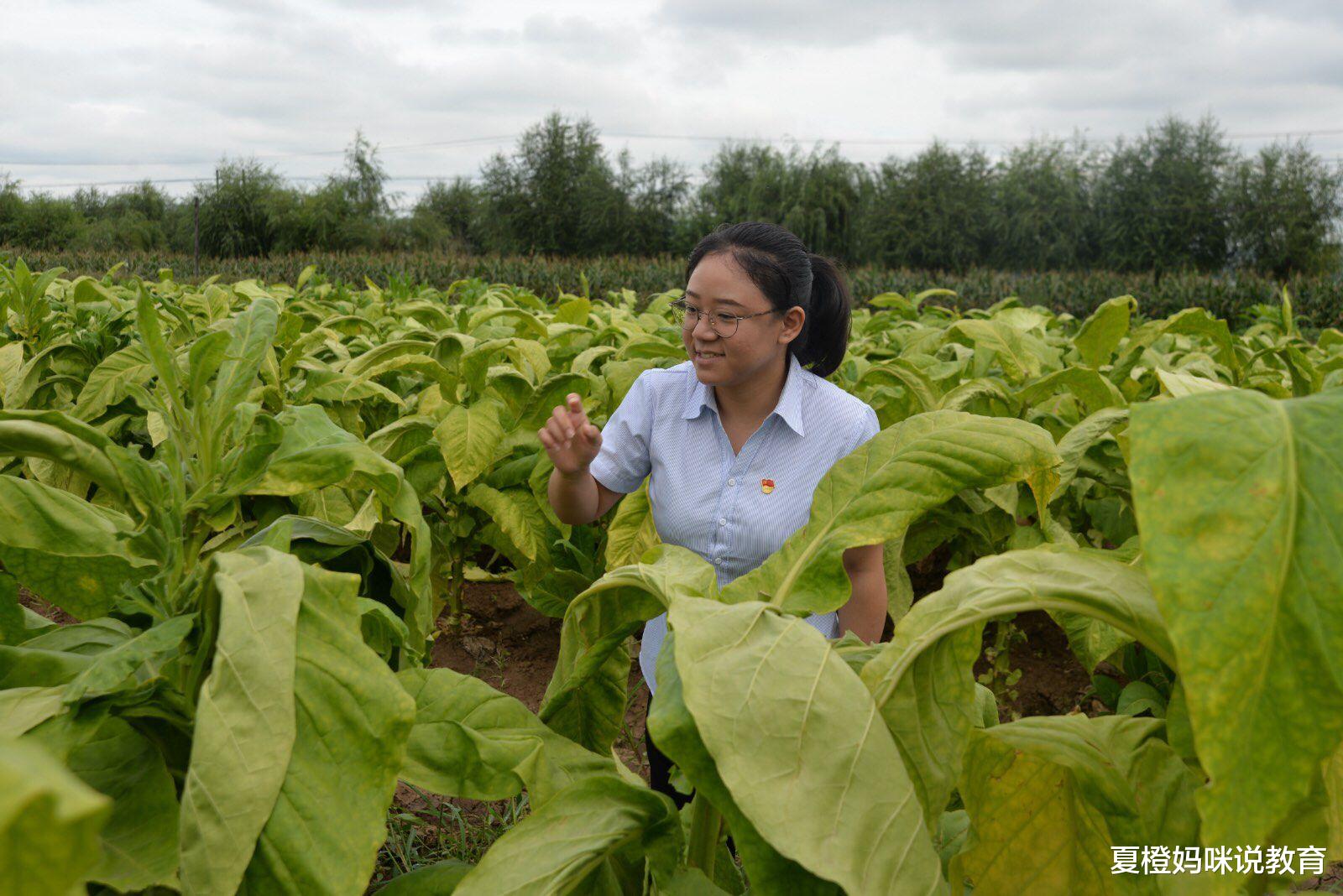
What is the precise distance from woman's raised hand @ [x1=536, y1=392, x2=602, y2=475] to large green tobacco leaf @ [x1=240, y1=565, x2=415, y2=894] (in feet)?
4.08

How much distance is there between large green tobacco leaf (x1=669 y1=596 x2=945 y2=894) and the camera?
30.7 inches

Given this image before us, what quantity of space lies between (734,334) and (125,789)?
168 centimetres

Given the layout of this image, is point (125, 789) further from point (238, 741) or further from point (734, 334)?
point (734, 334)

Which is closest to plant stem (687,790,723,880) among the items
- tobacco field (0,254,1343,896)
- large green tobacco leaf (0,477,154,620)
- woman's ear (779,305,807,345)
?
tobacco field (0,254,1343,896)

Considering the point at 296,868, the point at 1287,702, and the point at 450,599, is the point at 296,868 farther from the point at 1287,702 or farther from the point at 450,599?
the point at 450,599

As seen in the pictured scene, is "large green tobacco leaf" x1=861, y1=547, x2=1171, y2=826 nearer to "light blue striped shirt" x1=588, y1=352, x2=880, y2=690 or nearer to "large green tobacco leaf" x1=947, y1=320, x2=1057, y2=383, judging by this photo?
"light blue striped shirt" x1=588, y1=352, x2=880, y2=690

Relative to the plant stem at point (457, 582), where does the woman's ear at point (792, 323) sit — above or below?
above

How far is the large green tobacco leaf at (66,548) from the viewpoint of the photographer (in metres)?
1.09

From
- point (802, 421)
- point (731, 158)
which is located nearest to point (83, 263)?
point (802, 421)

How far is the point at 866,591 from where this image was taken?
2.34 meters

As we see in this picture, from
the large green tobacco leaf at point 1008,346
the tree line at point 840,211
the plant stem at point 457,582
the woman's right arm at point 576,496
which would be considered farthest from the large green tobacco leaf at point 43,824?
the tree line at point 840,211

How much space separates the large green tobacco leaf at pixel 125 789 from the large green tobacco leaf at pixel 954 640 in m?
0.62

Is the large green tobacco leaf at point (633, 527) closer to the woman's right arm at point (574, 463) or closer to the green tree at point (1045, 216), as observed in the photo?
the woman's right arm at point (574, 463)

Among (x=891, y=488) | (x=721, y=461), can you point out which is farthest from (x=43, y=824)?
(x=721, y=461)
